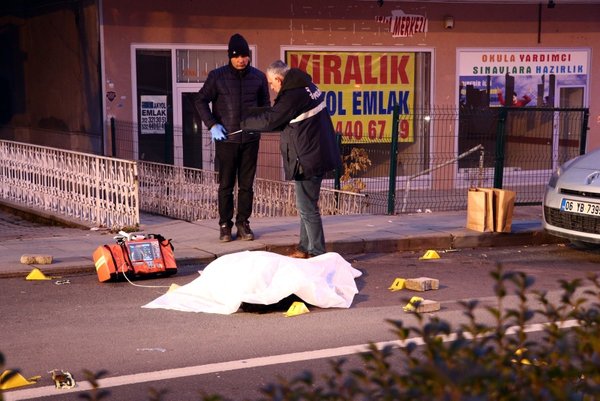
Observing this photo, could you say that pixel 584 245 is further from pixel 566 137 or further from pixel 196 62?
pixel 196 62

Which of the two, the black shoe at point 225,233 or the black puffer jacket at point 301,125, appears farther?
the black shoe at point 225,233

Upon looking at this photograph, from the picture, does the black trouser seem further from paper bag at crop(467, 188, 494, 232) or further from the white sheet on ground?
paper bag at crop(467, 188, 494, 232)

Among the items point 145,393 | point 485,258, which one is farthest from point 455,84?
point 145,393

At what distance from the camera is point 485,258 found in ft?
34.6

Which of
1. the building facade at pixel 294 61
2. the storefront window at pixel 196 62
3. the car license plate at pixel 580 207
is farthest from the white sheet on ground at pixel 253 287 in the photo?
the storefront window at pixel 196 62

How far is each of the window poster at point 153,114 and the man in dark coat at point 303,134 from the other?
7.43 meters

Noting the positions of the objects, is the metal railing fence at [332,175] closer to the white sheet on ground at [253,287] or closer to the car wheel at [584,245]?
the car wheel at [584,245]

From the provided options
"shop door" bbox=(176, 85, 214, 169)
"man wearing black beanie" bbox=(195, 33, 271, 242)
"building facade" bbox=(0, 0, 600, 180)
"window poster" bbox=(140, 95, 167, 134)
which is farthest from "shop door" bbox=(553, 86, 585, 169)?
"man wearing black beanie" bbox=(195, 33, 271, 242)

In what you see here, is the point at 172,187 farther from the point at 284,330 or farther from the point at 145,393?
the point at 145,393

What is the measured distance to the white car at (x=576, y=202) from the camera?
10.2 m

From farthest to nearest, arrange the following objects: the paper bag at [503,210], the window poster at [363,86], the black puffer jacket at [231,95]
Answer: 1. the window poster at [363,86]
2. the paper bag at [503,210]
3. the black puffer jacket at [231,95]

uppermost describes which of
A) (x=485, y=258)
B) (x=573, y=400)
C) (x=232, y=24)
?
(x=232, y=24)

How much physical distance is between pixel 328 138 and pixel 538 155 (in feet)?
31.5

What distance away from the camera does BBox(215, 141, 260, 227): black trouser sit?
10523 millimetres
